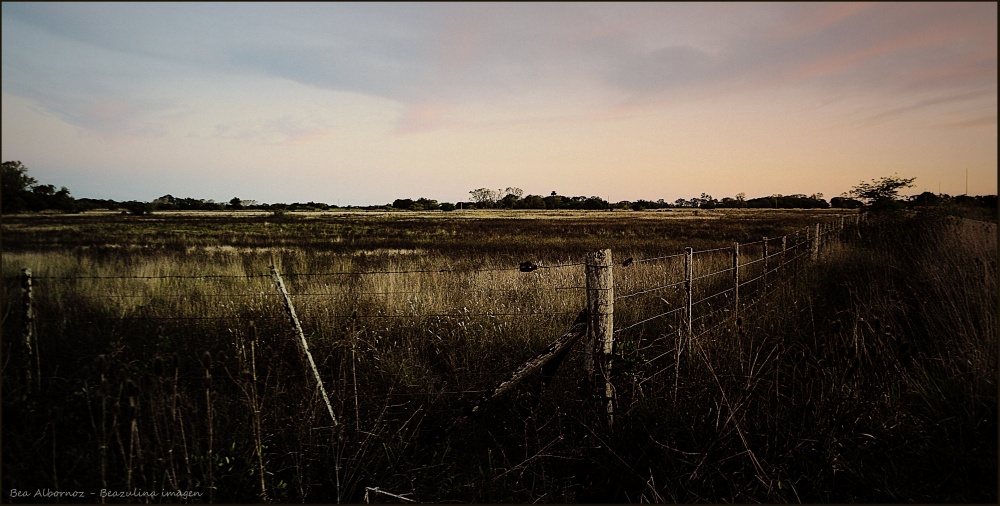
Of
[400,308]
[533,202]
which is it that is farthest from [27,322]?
[533,202]

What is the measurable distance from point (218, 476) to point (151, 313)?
4934mm

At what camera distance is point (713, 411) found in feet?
12.0

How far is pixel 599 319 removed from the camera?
4.07 meters

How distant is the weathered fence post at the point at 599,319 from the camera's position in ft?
13.2

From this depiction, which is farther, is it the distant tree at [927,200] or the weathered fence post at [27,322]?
the distant tree at [927,200]

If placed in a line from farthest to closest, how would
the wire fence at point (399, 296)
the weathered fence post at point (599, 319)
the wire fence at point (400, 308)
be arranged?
1. the wire fence at point (399, 296)
2. the wire fence at point (400, 308)
3. the weathered fence post at point (599, 319)

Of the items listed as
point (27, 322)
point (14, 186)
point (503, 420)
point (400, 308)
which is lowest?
point (503, 420)

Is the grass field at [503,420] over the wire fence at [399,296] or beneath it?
beneath

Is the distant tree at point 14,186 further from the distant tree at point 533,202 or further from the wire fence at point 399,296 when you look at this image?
the distant tree at point 533,202

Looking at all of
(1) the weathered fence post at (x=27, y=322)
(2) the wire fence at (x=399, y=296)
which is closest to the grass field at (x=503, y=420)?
(1) the weathered fence post at (x=27, y=322)

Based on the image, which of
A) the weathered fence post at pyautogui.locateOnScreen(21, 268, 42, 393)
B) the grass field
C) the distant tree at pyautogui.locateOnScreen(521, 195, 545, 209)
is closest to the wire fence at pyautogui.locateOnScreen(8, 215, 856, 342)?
the grass field

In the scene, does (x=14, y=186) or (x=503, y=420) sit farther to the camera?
(x=14, y=186)

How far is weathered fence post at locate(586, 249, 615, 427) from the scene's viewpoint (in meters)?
4.03

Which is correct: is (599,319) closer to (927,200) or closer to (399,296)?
(399,296)
